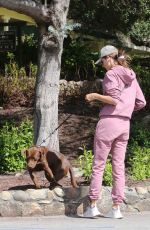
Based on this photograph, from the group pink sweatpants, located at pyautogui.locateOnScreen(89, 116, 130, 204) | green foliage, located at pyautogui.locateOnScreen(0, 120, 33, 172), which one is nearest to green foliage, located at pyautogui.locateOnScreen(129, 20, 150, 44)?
green foliage, located at pyautogui.locateOnScreen(0, 120, 33, 172)

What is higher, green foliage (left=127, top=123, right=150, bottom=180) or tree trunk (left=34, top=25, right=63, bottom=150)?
tree trunk (left=34, top=25, right=63, bottom=150)

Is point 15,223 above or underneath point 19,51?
underneath

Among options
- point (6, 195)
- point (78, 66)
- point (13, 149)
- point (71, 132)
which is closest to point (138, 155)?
point (13, 149)

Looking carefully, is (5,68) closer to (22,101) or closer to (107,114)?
(22,101)

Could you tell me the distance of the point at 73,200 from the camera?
24.3 ft

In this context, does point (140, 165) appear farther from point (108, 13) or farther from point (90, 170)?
point (108, 13)

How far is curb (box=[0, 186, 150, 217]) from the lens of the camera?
7246mm

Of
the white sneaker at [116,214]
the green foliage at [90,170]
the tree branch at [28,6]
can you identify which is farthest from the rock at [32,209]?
the tree branch at [28,6]

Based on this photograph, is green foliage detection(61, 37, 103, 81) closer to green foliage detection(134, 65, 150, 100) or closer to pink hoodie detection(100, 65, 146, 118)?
green foliage detection(134, 65, 150, 100)

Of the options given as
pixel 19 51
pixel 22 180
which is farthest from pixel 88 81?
pixel 22 180

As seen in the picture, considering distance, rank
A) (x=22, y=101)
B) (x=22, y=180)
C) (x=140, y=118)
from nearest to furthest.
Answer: (x=22, y=180)
(x=140, y=118)
(x=22, y=101)

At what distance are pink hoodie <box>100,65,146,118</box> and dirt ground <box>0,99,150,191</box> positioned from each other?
1659 mm

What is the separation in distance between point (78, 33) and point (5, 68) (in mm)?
8740

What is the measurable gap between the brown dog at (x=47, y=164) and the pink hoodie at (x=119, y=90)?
98 cm
